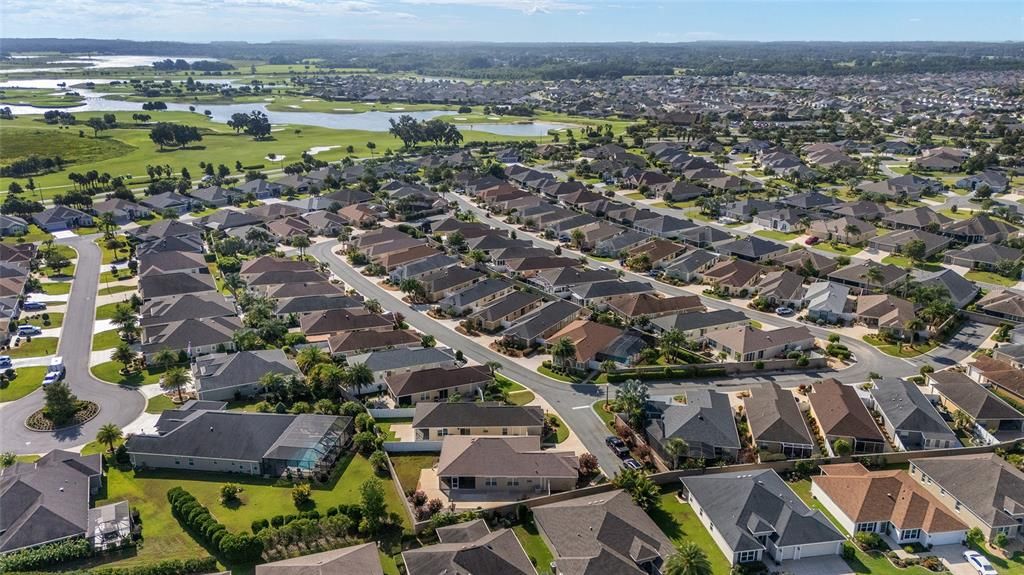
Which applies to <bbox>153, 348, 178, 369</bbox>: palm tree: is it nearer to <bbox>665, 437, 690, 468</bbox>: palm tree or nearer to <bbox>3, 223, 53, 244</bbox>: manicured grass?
<bbox>665, 437, 690, 468</bbox>: palm tree

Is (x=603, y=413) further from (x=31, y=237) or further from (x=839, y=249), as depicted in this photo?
(x=31, y=237)

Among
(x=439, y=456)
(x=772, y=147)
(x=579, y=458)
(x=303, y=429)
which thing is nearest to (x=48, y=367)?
(x=303, y=429)

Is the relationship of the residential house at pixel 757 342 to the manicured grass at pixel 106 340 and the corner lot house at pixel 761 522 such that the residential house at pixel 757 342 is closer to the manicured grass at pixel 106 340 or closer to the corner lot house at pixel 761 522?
the corner lot house at pixel 761 522

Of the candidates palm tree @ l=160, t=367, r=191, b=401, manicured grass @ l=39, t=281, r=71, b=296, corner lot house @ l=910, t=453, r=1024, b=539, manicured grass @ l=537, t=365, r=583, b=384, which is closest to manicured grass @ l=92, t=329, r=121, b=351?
palm tree @ l=160, t=367, r=191, b=401

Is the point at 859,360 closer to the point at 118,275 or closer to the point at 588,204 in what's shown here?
the point at 588,204

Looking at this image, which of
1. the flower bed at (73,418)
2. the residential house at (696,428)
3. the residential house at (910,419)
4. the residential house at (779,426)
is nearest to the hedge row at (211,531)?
the flower bed at (73,418)

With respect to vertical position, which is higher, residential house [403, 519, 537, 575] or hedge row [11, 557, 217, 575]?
residential house [403, 519, 537, 575]
